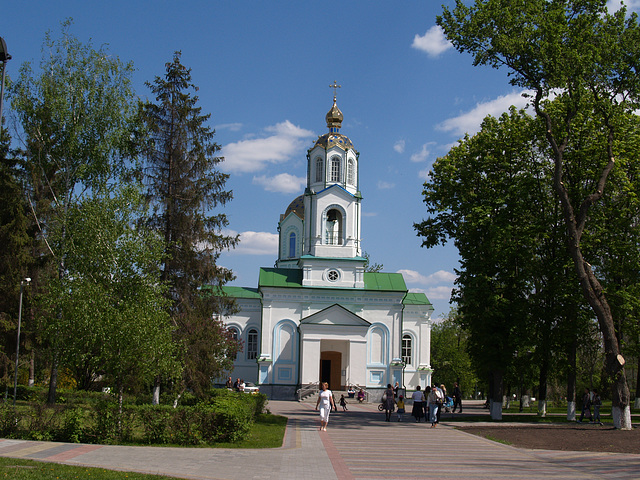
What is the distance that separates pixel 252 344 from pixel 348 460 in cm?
3349

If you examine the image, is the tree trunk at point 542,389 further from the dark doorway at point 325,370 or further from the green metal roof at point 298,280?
the dark doorway at point 325,370

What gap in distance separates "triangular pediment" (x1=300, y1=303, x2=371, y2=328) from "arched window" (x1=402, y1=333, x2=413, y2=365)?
594cm

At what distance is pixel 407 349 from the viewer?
151 ft

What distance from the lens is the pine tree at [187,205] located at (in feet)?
82.7

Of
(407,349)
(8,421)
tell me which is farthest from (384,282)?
(8,421)

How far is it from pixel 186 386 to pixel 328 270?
67.4ft

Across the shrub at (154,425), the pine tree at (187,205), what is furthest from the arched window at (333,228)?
the shrub at (154,425)

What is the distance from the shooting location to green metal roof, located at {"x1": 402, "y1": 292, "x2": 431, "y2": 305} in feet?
154

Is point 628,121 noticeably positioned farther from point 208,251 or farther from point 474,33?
point 208,251

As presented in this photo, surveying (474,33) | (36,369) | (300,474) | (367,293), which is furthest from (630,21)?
(36,369)

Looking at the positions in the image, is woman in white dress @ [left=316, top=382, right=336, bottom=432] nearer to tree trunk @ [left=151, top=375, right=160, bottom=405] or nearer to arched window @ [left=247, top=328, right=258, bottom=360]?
tree trunk @ [left=151, top=375, right=160, bottom=405]

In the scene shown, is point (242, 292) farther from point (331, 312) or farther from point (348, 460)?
point (348, 460)

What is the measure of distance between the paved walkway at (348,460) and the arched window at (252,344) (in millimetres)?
29103

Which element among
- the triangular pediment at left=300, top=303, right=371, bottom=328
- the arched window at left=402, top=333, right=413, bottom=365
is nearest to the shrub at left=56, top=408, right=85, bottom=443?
the triangular pediment at left=300, top=303, right=371, bottom=328
